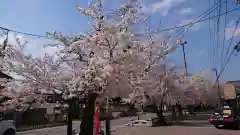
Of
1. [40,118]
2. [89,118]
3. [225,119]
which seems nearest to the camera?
[89,118]

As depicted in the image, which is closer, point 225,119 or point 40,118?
point 225,119

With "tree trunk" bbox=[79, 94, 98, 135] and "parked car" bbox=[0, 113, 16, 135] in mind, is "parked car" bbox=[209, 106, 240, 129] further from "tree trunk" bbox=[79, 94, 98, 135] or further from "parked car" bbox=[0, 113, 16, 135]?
"parked car" bbox=[0, 113, 16, 135]

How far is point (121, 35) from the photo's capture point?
26.8 ft

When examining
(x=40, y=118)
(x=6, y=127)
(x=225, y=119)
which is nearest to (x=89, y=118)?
(x=6, y=127)

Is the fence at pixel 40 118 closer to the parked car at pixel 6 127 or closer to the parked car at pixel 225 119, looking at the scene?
the parked car at pixel 6 127

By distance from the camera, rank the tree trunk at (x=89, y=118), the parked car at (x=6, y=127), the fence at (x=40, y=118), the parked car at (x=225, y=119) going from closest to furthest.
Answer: the tree trunk at (x=89, y=118)
the parked car at (x=6, y=127)
the parked car at (x=225, y=119)
the fence at (x=40, y=118)

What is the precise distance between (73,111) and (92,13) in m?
3.85

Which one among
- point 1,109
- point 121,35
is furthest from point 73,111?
point 121,35

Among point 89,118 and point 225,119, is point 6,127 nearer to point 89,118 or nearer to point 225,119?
point 89,118

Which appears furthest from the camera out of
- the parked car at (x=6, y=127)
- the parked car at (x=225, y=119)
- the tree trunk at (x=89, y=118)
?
the parked car at (x=225, y=119)

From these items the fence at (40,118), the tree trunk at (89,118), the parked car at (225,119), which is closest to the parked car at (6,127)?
the tree trunk at (89,118)

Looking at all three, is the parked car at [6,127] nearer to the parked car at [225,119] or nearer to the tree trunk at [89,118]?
the tree trunk at [89,118]

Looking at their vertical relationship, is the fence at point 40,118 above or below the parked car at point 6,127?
below

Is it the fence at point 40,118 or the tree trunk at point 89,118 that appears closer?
the tree trunk at point 89,118
